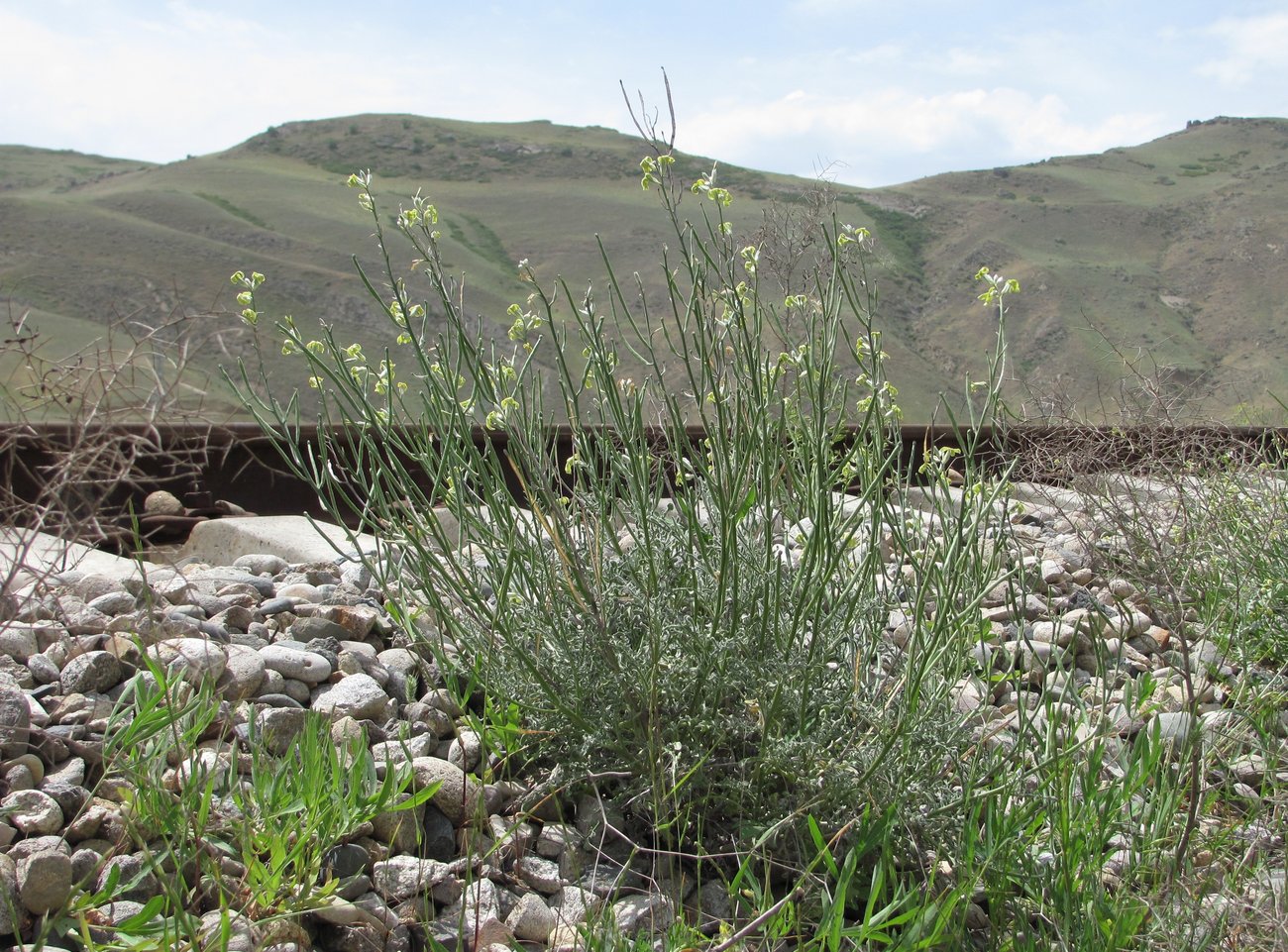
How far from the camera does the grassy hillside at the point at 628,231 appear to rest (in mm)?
46438

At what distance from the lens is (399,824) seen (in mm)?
2238

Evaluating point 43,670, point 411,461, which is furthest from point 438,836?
point 411,461

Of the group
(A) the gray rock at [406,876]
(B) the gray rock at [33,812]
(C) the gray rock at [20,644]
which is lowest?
(A) the gray rock at [406,876]

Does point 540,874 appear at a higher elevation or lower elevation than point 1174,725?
lower

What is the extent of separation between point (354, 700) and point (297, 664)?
198mm

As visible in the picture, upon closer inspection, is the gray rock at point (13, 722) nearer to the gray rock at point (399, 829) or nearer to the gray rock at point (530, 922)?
the gray rock at point (399, 829)

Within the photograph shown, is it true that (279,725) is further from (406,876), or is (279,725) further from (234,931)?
(234,931)

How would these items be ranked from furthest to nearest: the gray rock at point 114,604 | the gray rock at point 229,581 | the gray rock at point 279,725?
the gray rock at point 229,581, the gray rock at point 114,604, the gray rock at point 279,725

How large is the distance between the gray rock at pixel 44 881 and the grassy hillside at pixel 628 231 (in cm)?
2831

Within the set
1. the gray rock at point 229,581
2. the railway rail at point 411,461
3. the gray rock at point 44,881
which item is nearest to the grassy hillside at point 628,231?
the railway rail at point 411,461

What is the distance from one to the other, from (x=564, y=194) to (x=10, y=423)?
7937cm

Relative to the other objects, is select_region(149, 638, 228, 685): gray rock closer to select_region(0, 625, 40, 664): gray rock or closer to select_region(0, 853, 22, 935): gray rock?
select_region(0, 625, 40, 664): gray rock

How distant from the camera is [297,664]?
8.86 feet

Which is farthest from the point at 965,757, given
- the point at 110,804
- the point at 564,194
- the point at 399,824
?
the point at 564,194
